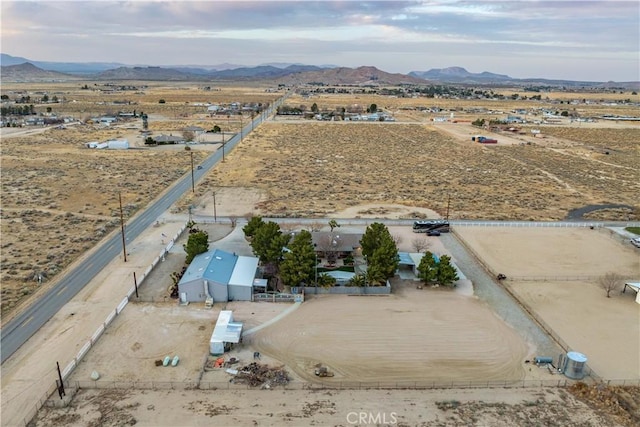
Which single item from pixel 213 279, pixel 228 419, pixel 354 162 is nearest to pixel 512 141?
pixel 354 162

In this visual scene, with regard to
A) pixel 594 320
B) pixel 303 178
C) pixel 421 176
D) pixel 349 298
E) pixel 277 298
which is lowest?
pixel 594 320

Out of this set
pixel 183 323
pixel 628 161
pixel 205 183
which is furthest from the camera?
pixel 628 161

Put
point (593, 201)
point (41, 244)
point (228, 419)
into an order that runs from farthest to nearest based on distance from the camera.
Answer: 1. point (593, 201)
2. point (41, 244)
3. point (228, 419)

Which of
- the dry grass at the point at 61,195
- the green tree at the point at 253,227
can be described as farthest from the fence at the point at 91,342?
the green tree at the point at 253,227

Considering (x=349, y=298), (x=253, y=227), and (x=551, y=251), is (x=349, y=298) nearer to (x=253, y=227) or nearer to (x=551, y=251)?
(x=253, y=227)

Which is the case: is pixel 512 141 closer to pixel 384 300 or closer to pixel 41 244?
pixel 384 300

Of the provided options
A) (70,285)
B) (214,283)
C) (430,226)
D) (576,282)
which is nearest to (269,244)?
(214,283)

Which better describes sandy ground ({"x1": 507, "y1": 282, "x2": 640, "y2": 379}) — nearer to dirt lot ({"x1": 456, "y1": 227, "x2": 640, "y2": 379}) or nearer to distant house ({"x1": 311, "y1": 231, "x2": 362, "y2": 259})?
dirt lot ({"x1": 456, "y1": 227, "x2": 640, "y2": 379})
